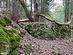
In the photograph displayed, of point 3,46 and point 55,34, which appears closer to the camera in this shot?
point 3,46

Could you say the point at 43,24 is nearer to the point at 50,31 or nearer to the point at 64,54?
the point at 50,31

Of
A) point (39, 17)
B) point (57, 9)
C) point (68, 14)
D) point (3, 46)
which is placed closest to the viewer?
point (3, 46)

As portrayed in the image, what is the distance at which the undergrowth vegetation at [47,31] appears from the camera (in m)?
11.1

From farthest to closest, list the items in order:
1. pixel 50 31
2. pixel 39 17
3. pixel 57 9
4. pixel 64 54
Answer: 1. pixel 57 9
2. pixel 39 17
3. pixel 50 31
4. pixel 64 54

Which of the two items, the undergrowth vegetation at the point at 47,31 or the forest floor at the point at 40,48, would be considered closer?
the forest floor at the point at 40,48

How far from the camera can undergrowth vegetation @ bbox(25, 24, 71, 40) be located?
36.6ft

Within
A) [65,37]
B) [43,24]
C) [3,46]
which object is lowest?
[65,37]

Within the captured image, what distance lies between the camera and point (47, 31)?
461 inches

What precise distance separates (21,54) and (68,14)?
1183 centimetres

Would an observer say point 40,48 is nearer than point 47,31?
Yes

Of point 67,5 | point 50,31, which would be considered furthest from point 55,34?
point 67,5

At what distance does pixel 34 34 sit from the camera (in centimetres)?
1105

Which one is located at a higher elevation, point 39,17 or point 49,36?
point 39,17

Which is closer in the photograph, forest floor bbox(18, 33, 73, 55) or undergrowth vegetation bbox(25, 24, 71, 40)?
forest floor bbox(18, 33, 73, 55)
